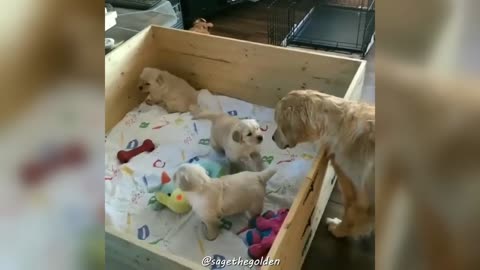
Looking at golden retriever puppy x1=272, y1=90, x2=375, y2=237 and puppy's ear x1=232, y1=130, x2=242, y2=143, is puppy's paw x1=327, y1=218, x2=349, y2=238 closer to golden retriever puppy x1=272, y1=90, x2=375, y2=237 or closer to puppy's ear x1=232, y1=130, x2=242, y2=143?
golden retriever puppy x1=272, y1=90, x2=375, y2=237

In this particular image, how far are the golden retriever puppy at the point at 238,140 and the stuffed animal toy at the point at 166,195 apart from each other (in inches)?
8.1

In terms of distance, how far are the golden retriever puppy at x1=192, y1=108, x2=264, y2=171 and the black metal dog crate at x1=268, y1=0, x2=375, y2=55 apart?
86 centimetres

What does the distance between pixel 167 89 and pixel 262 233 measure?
0.75 m

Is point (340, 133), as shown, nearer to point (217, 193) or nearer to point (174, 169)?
point (217, 193)

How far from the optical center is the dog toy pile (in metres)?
1.33

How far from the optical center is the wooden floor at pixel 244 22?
2607mm

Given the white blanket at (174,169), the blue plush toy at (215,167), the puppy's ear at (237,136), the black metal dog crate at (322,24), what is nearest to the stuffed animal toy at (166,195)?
the white blanket at (174,169)

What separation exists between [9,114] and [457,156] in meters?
0.25

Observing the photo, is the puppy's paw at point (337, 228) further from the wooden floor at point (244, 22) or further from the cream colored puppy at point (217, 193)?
the wooden floor at point (244, 22)

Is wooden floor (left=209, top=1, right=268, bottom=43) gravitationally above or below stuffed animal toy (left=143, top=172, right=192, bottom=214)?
above

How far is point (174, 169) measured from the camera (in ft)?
5.48

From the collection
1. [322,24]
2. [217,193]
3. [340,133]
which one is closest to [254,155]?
[217,193]

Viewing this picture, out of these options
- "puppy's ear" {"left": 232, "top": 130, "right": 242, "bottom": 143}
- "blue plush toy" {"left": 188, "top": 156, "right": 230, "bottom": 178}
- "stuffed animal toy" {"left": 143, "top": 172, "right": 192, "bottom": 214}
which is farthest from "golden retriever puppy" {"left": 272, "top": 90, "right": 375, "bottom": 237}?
"stuffed animal toy" {"left": 143, "top": 172, "right": 192, "bottom": 214}

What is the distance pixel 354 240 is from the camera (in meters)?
1.48
